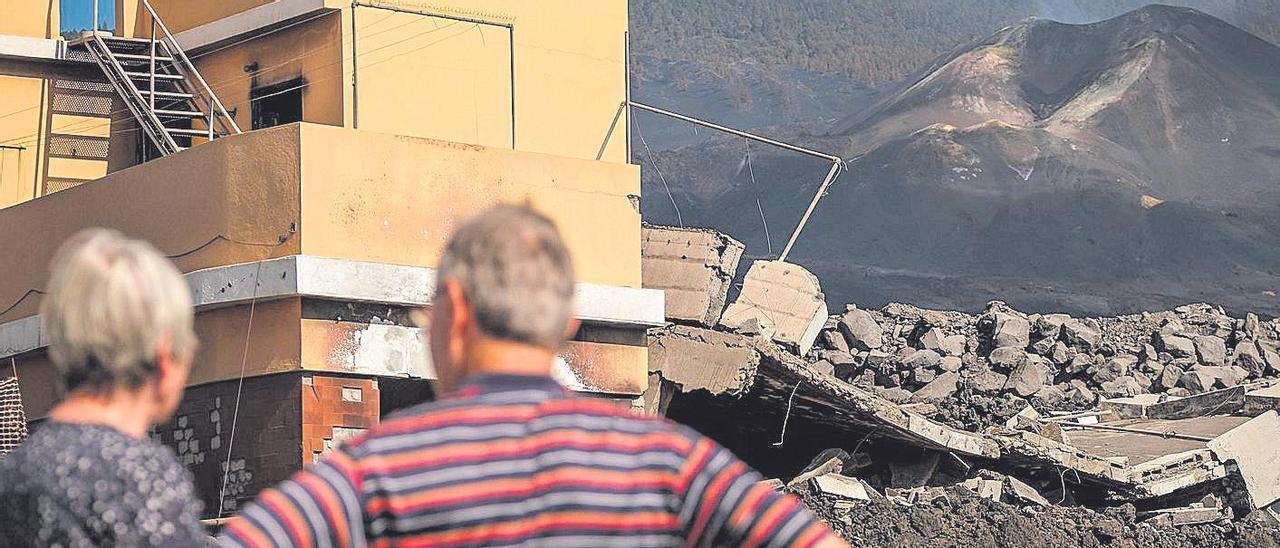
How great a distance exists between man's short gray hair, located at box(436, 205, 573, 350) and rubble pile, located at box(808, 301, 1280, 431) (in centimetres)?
2003

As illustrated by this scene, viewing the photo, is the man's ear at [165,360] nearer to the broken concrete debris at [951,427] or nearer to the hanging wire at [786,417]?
the broken concrete debris at [951,427]

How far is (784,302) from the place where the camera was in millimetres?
21219

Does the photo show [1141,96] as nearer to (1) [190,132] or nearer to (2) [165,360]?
(1) [190,132]

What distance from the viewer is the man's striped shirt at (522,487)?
294 cm

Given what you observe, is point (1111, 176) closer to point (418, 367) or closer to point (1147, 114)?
point (1147, 114)

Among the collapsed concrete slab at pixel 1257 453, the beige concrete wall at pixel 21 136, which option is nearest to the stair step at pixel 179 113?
the beige concrete wall at pixel 21 136

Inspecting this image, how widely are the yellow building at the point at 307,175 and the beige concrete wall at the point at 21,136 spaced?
0.02 meters

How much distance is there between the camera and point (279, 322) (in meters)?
13.8

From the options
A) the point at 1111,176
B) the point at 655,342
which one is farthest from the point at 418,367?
the point at 1111,176

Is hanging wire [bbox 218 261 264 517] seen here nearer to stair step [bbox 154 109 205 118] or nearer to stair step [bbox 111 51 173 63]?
stair step [bbox 154 109 205 118]

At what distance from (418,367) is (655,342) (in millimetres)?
3587

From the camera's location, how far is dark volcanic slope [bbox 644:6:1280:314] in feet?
185

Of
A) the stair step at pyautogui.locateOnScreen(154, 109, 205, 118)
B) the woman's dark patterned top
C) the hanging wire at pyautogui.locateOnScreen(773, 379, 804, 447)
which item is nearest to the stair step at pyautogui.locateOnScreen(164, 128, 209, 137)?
the stair step at pyautogui.locateOnScreen(154, 109, 205, 118)

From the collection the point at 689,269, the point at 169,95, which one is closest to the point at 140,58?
the point at 169,95
